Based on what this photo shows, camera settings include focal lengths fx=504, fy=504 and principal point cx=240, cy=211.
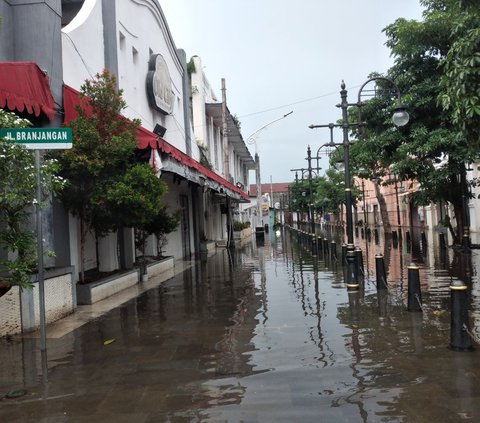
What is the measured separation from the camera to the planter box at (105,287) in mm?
10297

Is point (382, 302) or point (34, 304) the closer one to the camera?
point (34, 304)

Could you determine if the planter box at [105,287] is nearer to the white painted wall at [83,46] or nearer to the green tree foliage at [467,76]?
the white painted wall at [83,46]

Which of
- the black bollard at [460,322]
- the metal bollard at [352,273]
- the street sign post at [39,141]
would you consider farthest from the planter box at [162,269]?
the black bollard at [460,322]

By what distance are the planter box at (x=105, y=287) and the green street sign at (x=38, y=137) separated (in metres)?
4.92

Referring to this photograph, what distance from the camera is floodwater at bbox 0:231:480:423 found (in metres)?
4.56

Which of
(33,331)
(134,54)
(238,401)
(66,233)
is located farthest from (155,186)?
(134,54)

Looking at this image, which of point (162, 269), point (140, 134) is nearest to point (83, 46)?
point (140, 134)

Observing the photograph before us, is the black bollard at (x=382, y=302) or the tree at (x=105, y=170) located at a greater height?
the tree at (x=105, y=170)

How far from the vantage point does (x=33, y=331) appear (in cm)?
802

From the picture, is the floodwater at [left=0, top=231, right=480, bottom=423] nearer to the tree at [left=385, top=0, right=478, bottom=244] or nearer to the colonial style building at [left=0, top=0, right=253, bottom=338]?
the colonial style building at [left=0, top=0, right=253, bottom=338]

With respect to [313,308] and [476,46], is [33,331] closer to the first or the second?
[313,308]

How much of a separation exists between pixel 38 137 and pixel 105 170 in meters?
4.05

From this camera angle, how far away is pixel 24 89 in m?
8.12

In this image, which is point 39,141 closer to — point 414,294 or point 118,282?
point 414,294
